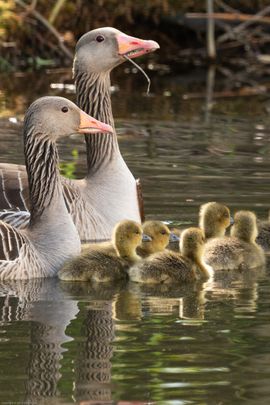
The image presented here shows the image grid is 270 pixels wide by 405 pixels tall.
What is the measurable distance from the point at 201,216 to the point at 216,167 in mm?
4047

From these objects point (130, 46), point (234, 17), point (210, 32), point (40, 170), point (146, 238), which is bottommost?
point (146, 238)

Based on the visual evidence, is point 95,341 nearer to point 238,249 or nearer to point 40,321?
point 40,321

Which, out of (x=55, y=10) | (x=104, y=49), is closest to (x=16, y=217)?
A: (x=104, y=49)

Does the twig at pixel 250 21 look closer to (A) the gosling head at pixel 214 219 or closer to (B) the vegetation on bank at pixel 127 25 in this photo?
(B) the vegetation on bank at pixel 127 25

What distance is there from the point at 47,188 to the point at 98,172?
1.89 m

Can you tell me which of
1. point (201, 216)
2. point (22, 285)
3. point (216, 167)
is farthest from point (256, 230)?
point (216, 167)

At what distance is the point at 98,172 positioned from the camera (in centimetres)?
1364

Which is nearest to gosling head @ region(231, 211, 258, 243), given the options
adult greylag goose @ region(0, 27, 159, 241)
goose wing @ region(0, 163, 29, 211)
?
adult greylag goose @ region(0, 27, 159, 241)

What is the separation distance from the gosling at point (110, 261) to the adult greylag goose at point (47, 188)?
10.5 inches

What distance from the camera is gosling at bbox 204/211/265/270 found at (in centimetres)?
1173

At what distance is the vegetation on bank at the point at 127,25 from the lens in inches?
1037

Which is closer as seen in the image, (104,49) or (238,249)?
(238,249)

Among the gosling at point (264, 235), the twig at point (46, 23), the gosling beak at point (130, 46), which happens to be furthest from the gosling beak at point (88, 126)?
the twig at point (46, 23)

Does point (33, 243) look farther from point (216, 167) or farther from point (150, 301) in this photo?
point (216, 167)
